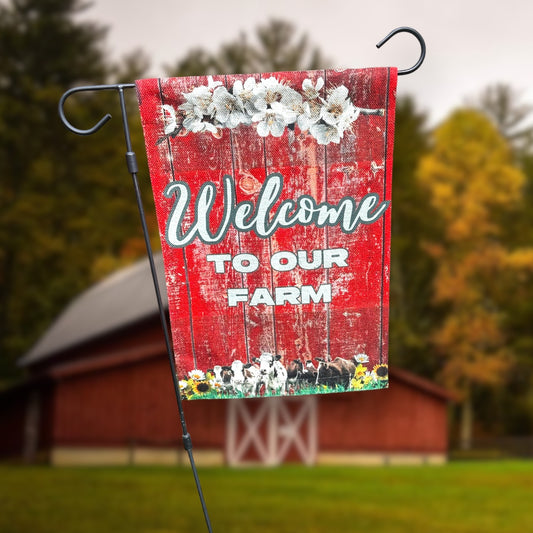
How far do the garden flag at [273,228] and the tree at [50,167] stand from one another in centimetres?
3596

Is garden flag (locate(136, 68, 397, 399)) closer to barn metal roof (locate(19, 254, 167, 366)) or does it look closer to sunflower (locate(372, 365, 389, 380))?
sunflower (locate(372, 365, 389, 380))

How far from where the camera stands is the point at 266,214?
4.62 m

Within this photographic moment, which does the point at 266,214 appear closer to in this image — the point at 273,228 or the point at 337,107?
the point at 273,228

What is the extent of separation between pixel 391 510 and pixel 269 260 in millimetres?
12380

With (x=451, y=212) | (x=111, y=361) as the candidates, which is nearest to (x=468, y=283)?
(x=451, y=212)

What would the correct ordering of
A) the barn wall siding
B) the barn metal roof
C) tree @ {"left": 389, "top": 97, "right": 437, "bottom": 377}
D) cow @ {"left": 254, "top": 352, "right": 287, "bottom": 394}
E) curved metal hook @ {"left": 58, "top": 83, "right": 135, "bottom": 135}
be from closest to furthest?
1. curved metal hook @ {"left": 58, "top": 83, "right": 135, "bottom": 135}
2. cow @ {"left": 254, "top": 352, "right": 287, "bottom": 394}
3. the barn wall siding
4. the barn metal roof
5. tree @ {"left": 389, "top": 97, "right": 437, "bottom": 377}

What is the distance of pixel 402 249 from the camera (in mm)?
43500

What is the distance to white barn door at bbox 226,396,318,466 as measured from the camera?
25781 mm

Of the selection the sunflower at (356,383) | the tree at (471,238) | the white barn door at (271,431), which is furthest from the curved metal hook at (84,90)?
the tree at (471,238)

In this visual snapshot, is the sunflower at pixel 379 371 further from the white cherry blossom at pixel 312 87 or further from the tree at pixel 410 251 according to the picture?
the tree at pixel 410 251

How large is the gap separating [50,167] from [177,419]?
18.2 meters

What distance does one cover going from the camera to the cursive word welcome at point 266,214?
15.0 ft

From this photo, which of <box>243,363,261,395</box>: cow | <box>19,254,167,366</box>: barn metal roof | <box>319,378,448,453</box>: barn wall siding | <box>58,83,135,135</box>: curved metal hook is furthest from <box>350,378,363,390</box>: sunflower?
<box>319,378,448,453</box>: barn wall siding

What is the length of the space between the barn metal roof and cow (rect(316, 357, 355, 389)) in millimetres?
21859
